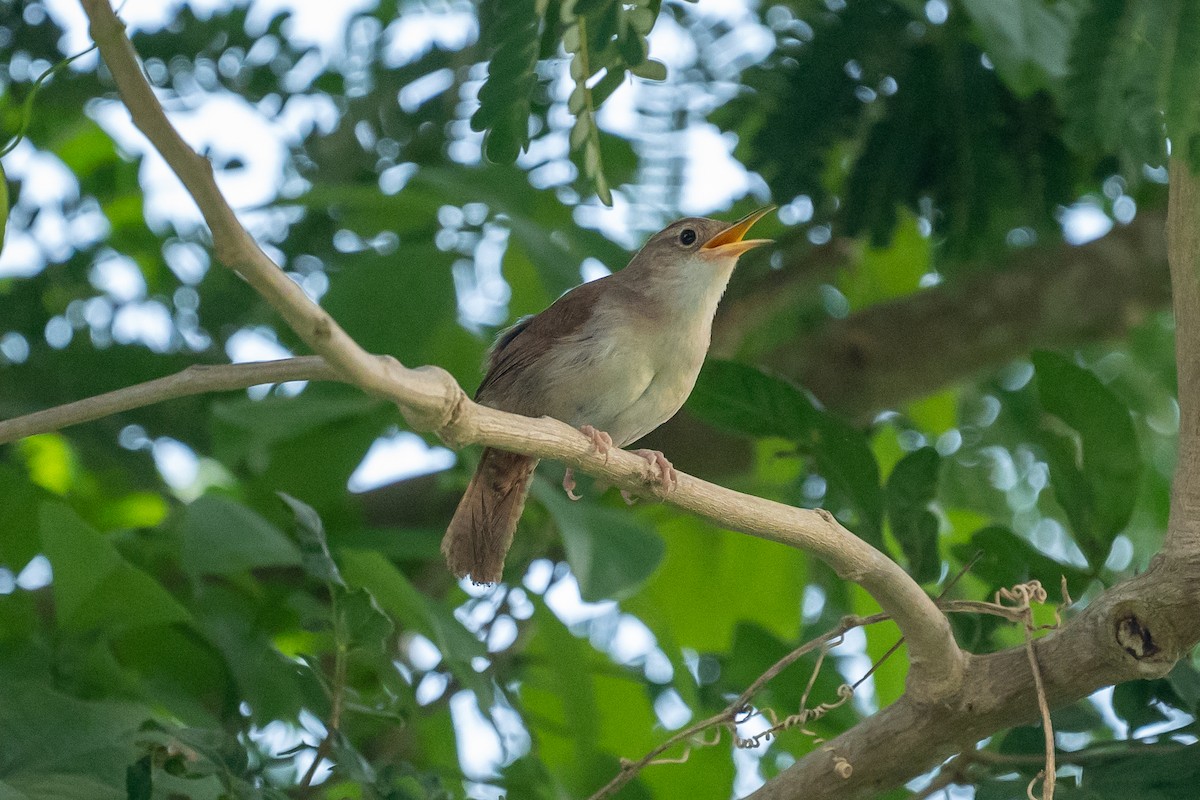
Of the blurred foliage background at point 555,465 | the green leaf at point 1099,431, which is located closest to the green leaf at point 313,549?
the blurred foliage background at point 555,465

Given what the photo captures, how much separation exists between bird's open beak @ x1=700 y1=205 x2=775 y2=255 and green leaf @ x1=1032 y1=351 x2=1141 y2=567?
96 centimetres

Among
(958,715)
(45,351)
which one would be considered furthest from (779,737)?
(45,351)

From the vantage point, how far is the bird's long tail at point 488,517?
3.22 meters

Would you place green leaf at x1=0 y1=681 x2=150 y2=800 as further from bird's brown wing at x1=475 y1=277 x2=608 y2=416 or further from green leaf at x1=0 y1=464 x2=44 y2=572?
bird's brown wing at x1=475 y1=277 x2=608 y2=416

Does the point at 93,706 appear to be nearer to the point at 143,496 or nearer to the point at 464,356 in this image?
the point at 464,356

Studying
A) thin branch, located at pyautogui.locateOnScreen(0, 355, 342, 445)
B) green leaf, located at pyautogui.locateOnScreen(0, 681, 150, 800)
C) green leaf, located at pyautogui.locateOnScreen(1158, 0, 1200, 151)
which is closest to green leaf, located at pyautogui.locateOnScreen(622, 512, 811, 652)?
green leaf, located at pyautogui.locateOnScreen(0, 681, 150, 800)

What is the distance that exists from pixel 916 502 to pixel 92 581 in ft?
6.73

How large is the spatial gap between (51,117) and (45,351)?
1.16m

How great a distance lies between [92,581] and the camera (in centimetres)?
328

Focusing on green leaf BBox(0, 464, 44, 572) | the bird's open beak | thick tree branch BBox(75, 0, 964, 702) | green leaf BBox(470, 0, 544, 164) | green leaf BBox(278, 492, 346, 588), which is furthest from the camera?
the bird's open beak

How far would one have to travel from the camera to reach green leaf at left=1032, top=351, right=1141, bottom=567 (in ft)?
9.96

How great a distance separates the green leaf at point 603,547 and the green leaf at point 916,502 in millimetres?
646

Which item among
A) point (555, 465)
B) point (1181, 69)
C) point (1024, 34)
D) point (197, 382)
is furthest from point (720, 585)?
point (197, 382)

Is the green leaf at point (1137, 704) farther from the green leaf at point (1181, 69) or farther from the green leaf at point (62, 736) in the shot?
the green leaf at point (62, 736)
